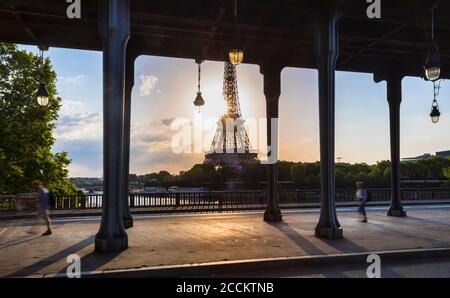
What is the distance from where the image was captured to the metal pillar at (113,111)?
31.1 feet

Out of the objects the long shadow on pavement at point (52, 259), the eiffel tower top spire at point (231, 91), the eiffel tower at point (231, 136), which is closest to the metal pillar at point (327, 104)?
the long shadow on pavement at point (52, 259)

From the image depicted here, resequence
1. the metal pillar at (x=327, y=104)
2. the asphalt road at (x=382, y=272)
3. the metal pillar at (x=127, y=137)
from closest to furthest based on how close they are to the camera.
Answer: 1. the asphalt road at (x=382, y=272)
2. the metal pillar at (x=327, y=104)
3. the metal pillar at (x=127, y=137)

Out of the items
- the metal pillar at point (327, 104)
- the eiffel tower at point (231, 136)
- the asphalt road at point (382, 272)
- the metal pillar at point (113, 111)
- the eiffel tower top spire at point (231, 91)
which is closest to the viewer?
the asphalt road at point (382, 272)

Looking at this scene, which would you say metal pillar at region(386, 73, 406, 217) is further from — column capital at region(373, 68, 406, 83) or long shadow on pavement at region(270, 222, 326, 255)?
long shadow on pavement at region(270, 222, 326, 255)

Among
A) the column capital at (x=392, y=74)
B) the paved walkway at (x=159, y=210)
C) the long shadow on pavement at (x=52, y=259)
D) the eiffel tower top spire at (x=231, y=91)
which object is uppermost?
the eiffel tower top spire at (x=231, y=91)

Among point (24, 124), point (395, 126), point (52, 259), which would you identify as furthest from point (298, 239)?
point (24, 124)

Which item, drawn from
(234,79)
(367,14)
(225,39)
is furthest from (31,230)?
(234,79)

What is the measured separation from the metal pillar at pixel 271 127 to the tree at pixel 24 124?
17.6m

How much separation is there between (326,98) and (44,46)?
31.5 ft

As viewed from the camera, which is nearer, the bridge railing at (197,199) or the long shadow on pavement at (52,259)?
the long shadow on pavement at (52,259)

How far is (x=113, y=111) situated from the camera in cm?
959

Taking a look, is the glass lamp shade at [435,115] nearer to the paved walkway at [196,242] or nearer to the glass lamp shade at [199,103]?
the paved walkway at [196,242]

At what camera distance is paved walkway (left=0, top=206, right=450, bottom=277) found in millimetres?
8148
